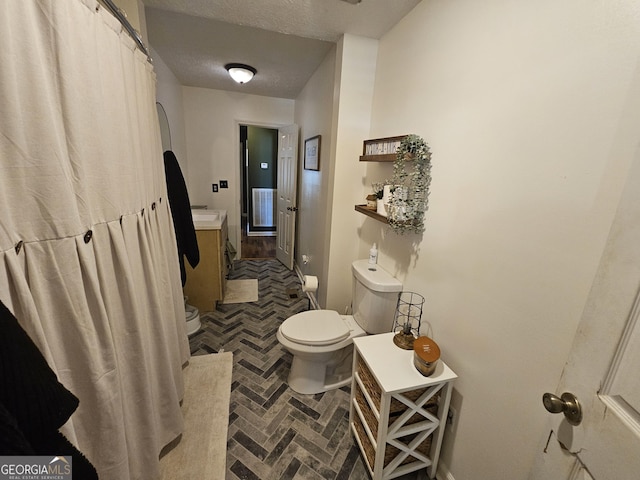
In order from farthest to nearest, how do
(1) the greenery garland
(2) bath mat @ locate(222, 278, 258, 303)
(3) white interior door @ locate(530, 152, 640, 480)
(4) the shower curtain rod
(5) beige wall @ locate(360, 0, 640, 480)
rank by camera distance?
(2) bath mat @ locate(222, 278, 258, 303)
(1) the greenery garland
(4) the shower curtain rod
(5) beige wall @ locate(360, 0, 640, 480)
(3) white interior door @ locate(530, 152, 640, 480)

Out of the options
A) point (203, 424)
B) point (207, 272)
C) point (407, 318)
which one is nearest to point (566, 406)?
point (407, 318)

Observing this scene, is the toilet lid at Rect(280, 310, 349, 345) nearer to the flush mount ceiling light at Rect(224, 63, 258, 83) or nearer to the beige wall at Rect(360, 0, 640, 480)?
the beige wall at Rect(360, 0, 640, 480)

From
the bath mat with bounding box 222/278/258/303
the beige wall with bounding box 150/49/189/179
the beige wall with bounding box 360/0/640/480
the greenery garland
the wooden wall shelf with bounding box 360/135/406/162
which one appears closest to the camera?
the beige wall with bounding box 360/0/640/480

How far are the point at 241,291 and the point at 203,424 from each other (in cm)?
173

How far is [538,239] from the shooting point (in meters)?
0.83

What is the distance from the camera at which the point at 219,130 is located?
3.64 meters

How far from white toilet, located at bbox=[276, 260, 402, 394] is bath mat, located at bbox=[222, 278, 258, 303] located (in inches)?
51.3

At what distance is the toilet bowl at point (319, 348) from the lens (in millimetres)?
1620

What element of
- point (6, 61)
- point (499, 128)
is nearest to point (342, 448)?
point (499, 128)

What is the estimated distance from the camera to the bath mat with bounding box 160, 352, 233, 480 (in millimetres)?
1235

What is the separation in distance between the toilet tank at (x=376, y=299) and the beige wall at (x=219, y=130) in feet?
9.35

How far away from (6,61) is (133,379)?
3.33 ft

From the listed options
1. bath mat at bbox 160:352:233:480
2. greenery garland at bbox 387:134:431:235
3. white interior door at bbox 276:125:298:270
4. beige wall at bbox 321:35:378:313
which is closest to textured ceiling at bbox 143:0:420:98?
beige wall at bbox 321:35:378:313

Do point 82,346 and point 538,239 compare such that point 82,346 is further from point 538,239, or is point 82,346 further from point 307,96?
point 307,96
